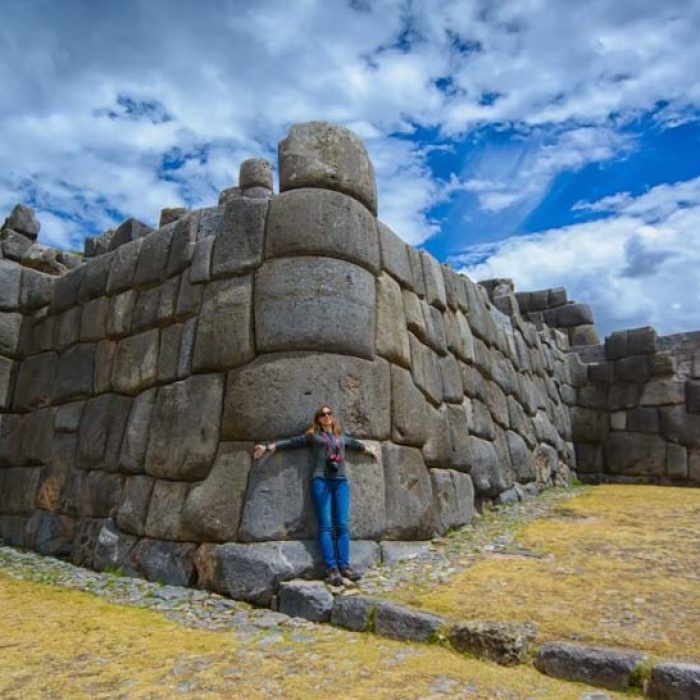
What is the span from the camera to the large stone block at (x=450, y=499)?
6195 millimetres

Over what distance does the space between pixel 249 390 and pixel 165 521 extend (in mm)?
Result: 1416

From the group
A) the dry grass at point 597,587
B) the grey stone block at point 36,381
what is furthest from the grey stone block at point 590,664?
the grey stone block at point 36,381

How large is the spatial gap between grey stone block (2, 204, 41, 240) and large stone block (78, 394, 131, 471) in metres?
3.40

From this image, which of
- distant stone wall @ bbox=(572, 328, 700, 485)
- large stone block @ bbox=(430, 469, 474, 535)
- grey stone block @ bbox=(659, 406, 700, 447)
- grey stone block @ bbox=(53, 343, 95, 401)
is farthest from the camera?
distant stone wall @ bbox=(572, 328, 700, 485)

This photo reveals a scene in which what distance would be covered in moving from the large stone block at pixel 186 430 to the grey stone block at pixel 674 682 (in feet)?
12.0

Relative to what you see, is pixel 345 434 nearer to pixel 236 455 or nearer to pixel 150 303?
pixel 236 455

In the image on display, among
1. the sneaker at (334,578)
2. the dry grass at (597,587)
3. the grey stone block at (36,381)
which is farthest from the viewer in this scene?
the grey stone block at (36,381)

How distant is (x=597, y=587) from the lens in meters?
4.20

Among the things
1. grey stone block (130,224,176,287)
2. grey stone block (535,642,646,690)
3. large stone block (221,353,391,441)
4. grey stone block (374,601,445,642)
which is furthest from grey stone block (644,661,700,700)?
grey stone block (130,224,176,287)

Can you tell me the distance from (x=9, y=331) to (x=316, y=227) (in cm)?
534

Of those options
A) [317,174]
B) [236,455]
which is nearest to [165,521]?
[236,455]

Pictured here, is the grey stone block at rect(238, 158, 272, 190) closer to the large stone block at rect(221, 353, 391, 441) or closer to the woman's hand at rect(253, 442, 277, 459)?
the large stone block at rect(221, 353, 391, 441)

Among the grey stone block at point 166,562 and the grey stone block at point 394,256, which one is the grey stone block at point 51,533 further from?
the grey stone block at point 394,256

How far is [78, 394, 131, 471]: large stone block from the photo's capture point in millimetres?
6512
